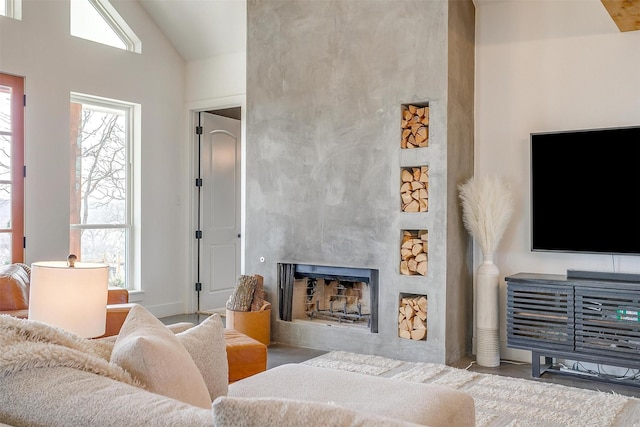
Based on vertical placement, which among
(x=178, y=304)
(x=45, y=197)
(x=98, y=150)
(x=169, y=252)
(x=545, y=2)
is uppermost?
(x=545, y=2)

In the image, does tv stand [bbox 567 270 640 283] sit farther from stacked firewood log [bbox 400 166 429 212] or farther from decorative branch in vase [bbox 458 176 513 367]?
stacked firewood log [bbox 400 166 429 212]

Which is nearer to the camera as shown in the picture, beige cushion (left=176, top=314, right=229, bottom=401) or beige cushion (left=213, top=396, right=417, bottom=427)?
beige cushion (left=213, top=396, right=417, bottom=427)

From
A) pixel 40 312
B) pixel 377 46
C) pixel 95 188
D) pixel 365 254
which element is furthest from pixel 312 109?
pixel 40 312

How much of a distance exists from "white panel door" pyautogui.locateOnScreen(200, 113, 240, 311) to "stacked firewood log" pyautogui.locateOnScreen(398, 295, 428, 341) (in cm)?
293

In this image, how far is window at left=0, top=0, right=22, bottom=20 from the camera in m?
5.19

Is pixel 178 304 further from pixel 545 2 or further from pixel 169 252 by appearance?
pixel 545 2

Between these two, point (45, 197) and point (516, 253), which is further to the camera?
point (45, 197)

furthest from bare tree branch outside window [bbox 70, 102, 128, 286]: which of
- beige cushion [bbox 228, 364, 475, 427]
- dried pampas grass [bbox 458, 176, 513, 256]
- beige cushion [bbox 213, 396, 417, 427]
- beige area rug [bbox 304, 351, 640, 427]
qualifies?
beige cushion [bbox 213, 396, 417, 427]

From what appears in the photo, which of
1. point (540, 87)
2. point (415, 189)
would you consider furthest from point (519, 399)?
point (540, 87)

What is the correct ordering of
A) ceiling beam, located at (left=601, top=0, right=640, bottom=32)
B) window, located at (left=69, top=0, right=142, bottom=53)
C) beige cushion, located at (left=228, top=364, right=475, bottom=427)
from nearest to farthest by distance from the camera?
beige cushion, located at (left=228, top=364, right=475, bottom=427) < ceiling beam, located at (left=601, top=0, right=640, bottom=32) < window, located at (left=69, top=0, right=142, bottom=53)

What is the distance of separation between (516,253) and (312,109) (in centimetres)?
207

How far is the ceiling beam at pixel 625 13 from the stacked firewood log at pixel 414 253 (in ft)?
6.47

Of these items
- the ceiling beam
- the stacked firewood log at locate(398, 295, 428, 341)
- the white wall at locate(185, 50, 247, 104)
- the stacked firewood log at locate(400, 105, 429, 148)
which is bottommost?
the stacked firewood log at locate(398, 295, 428, 341)

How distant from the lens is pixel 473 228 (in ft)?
15.3
